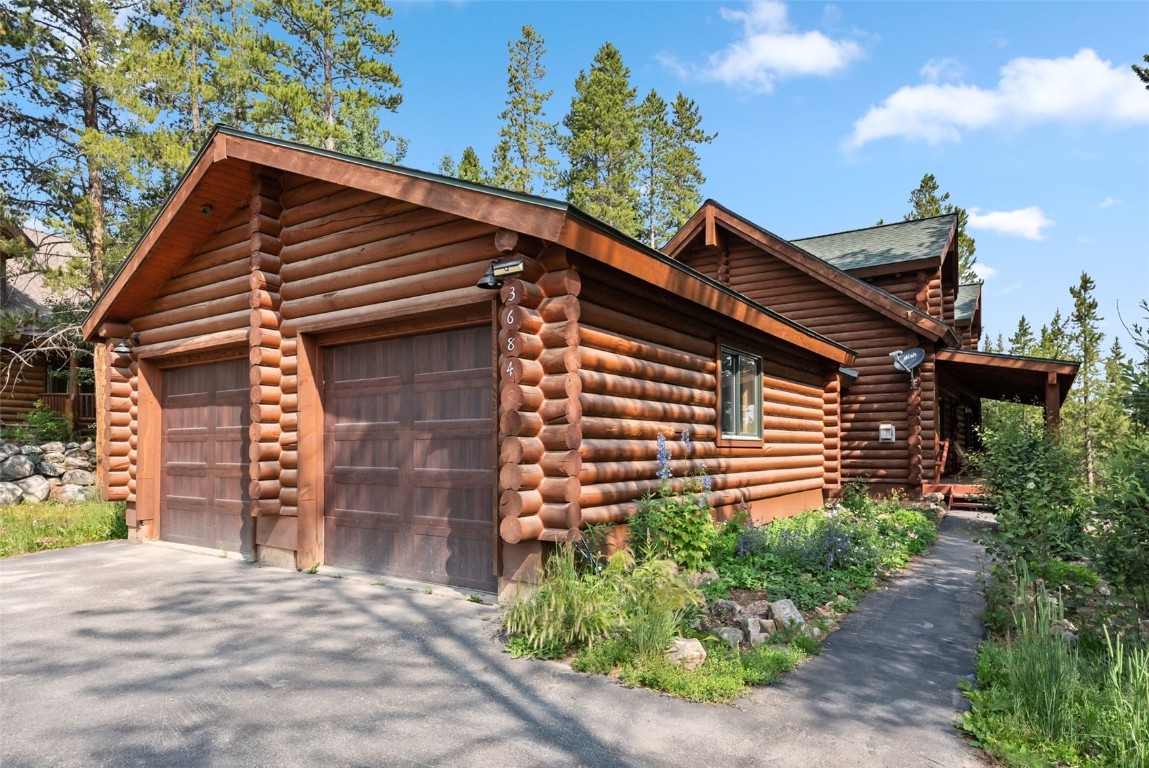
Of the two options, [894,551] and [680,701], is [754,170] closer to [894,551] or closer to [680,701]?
[894,551]

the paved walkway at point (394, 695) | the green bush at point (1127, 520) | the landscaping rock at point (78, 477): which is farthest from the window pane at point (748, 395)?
the landscaping rock at point (78, 477)

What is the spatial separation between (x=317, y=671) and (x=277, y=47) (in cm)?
2567

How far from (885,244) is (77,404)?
23.9 metres

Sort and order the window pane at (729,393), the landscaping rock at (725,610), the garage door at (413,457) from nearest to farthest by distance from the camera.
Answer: the landscaping rock at (725,610)
the garage door at (413,457)
the window pane at (729,393)

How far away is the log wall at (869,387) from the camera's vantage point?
14.7 meters

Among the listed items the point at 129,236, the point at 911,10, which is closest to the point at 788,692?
the point at 911,10

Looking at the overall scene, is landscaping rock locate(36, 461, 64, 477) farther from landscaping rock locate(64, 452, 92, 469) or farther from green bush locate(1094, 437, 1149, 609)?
green bush locate(1094, 437, 1149, 609)

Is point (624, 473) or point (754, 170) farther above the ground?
point (754, 170)

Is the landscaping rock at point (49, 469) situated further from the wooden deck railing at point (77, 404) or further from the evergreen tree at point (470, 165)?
the evergreen tree at point (470, 165)

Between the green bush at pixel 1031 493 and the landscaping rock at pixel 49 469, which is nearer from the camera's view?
the green bush at pixel 1031 493

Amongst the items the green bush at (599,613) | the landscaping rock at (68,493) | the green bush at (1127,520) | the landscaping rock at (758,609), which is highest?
the green bush at (1127,520)

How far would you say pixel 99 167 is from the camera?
1719 cm

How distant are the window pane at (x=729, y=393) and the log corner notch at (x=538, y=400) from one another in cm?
400

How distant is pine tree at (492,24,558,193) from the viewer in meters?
32.5
